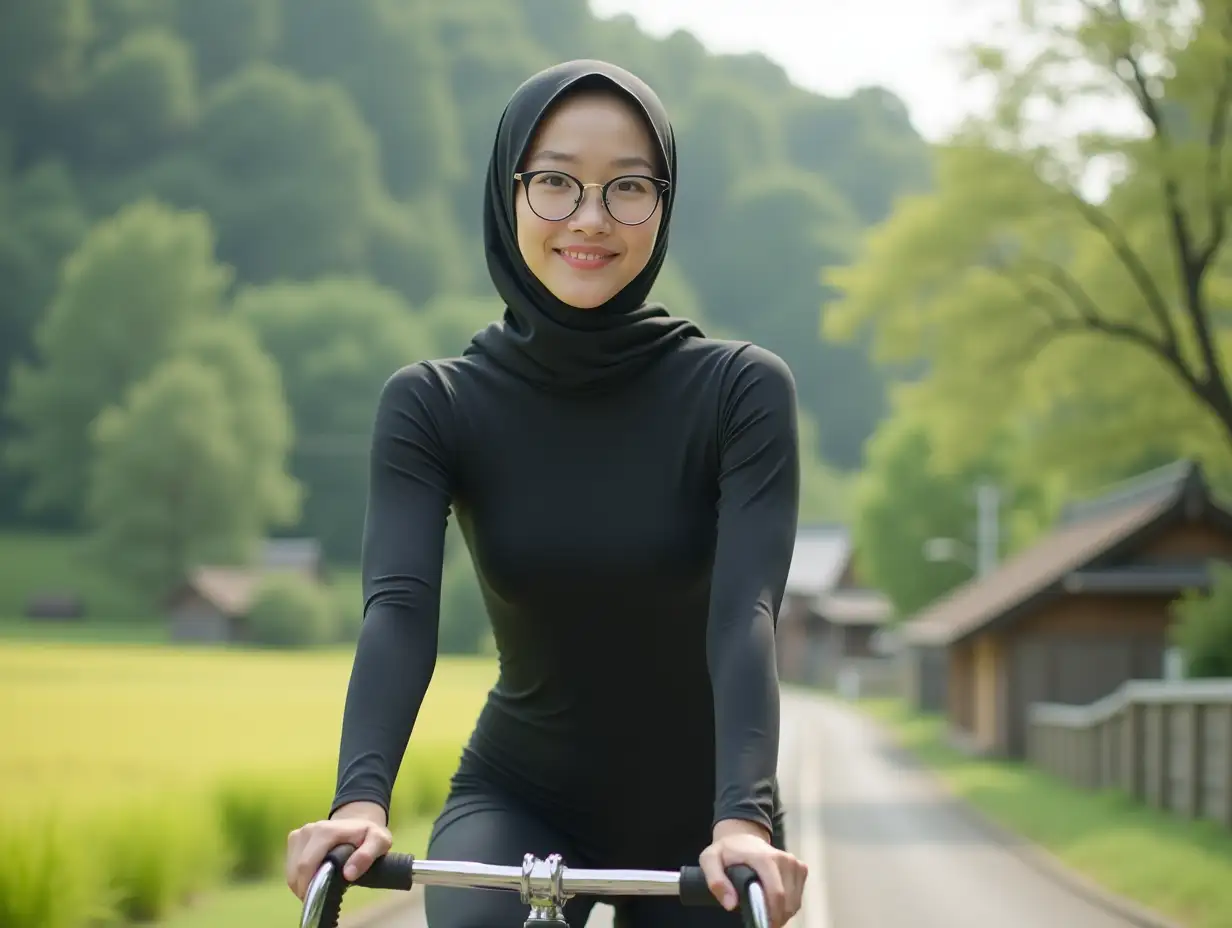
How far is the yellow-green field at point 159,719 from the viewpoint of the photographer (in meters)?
11.6

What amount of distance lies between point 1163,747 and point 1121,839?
2.98m

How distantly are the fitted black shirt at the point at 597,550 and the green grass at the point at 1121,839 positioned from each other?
9.11 meters

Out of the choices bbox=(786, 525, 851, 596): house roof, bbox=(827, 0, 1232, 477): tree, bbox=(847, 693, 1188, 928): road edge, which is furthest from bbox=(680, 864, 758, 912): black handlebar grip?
bbox=(786, 525, 851, 596): house roof

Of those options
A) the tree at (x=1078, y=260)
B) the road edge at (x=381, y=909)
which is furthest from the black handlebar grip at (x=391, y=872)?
the tree at (x=1078, y=260)

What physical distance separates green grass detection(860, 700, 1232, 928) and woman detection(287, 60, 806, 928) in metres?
9.08

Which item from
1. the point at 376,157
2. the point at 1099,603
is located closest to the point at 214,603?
the point at 1099,603

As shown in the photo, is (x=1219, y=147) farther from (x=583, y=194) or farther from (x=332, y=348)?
(x=332, y=348)

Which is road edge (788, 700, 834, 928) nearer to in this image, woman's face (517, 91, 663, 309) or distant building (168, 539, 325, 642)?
woman's face (517, 91, 663, 309)

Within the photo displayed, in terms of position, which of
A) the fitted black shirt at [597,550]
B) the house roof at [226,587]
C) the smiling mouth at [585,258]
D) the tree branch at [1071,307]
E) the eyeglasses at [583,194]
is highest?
the tree branch at [1071,307]

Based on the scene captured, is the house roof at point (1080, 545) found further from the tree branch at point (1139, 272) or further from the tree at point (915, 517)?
the tree at point (915, 517)

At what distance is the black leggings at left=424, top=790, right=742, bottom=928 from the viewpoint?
7.38 feet

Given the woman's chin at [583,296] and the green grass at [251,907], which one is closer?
the woman's chin at [583,296]

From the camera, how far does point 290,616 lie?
35.3 m

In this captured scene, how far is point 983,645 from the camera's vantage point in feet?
117
